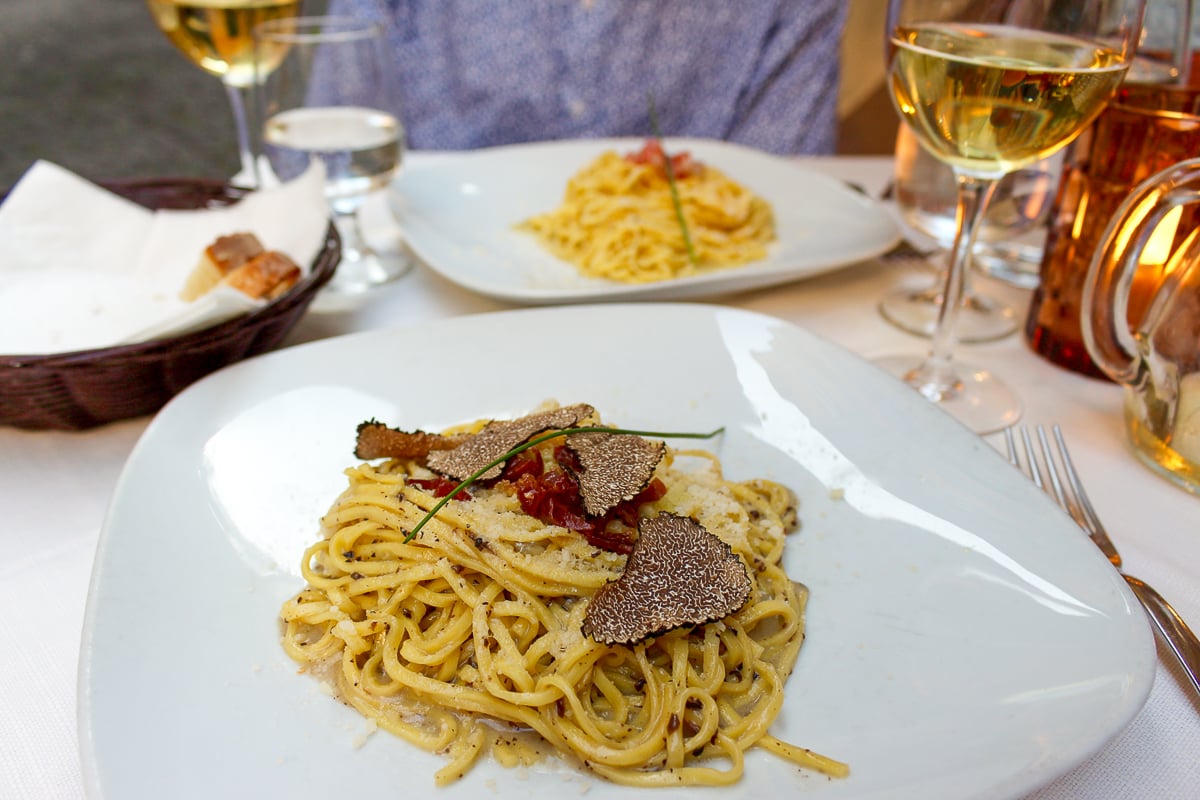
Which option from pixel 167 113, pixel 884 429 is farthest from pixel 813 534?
pixel 167 113

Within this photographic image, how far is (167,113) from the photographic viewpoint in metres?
9.23

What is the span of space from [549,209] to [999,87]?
1.74m

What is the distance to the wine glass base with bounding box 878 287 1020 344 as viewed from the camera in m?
2.42

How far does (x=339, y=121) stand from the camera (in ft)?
8.87

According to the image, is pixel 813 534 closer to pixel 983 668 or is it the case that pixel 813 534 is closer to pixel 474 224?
pixel 983 668

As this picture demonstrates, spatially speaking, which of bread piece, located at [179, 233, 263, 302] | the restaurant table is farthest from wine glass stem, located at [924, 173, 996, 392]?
bread piece, located at [179, 233, 263, 302]

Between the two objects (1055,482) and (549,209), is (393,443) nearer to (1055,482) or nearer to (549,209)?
(1055,482)

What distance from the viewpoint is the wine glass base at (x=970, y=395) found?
1998mm

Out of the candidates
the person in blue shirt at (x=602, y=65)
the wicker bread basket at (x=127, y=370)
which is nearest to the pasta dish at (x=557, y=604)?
the wicker bread basket at (x=127, y=370)

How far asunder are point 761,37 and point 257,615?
4627mm

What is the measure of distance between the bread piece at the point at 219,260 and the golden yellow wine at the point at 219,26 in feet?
2.56

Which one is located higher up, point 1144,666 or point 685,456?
point 1144,666

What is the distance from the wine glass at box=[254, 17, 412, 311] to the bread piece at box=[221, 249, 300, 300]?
0.35m

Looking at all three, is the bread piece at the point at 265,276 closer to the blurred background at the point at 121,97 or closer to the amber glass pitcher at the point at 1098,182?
the amber glass pitcher at the point at 1098,182
